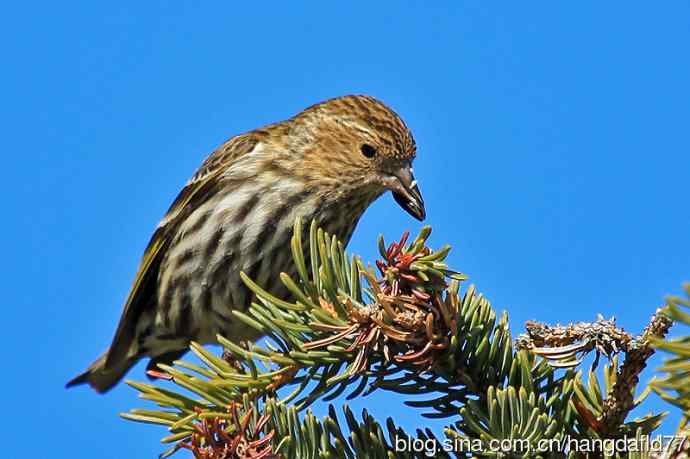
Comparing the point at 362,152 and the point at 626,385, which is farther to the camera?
the point at 362,152

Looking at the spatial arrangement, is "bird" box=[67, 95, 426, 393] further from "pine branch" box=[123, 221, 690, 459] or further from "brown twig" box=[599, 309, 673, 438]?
"brown twig" box=[599, 309, 673, 438]

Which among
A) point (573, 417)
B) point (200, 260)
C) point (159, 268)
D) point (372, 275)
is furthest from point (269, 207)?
point (573, 417)

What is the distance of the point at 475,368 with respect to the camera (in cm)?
225

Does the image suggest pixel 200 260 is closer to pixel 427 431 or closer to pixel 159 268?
pixel 159 268

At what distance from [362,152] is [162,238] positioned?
3.89 ft

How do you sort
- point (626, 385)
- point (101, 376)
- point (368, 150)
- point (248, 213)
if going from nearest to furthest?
1. point (626, 385)
2. point (248, 213)
3. point (368, 150)
4. point (101, 376)

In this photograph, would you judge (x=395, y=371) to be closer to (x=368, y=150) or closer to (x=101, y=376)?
(x=368, y=150)

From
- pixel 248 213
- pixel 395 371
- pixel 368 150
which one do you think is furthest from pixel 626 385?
pixel 368 150

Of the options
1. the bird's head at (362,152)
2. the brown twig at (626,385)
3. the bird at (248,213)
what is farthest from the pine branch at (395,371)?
the bird's head at (362,152)

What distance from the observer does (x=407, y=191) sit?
15.2ft

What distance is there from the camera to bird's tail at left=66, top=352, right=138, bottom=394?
5277 millimetres

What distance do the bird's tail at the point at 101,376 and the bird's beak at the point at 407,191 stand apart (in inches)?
71.2

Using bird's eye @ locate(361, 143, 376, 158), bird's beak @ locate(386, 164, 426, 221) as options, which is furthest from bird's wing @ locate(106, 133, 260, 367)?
bird's beak @ locate(386, 164, 426, 221)

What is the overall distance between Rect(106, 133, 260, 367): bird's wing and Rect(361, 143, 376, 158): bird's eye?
64 centimetres
